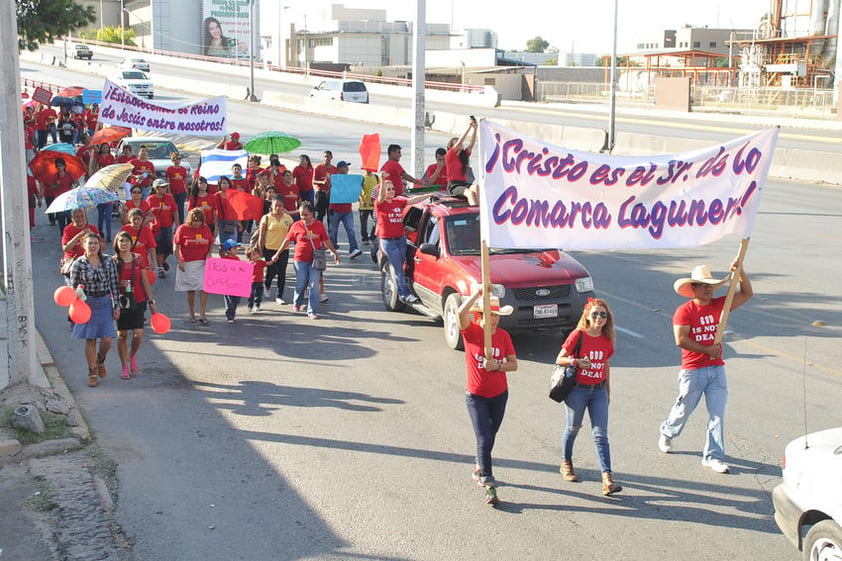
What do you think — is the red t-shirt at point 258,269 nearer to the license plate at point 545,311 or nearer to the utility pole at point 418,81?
the license plate at point 545,311

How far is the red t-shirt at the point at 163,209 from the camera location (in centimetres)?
1609

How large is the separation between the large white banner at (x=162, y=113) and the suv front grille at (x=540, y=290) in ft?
38.9

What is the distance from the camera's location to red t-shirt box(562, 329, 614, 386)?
7480 mm

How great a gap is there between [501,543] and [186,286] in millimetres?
7921

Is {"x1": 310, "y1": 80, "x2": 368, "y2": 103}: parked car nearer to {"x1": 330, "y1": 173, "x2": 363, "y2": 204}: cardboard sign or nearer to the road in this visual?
{"x1": 330, "y1": 173, "x2": 363, "y2": 204}: cardboard sign

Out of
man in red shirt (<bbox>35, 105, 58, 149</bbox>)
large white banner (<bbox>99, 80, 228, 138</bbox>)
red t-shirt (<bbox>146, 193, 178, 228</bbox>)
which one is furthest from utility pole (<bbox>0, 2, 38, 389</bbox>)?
man in red shirt (<bbox>35, 105, 58, 149</bbox>)

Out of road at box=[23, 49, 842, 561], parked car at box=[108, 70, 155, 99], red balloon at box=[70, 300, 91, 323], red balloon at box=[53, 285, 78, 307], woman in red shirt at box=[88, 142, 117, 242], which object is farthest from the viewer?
parked car at box=[108, 70, 155, 99]

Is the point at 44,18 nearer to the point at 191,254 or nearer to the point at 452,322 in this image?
the point at 191,254

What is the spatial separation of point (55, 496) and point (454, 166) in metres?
10.7

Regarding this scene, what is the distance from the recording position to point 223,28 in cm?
12769

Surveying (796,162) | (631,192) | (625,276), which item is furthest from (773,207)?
(631,192)

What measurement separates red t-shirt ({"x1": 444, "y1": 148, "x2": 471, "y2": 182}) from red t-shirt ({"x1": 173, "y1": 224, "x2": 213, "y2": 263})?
16.9 ft

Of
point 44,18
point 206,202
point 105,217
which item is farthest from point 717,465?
point 44,18

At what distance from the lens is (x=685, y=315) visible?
311 inches
